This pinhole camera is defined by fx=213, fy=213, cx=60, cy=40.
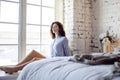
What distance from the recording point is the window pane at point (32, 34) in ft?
13.2

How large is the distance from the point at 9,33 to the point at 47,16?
35.9 inches

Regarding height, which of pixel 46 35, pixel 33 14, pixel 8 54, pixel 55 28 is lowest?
pixel 8 54

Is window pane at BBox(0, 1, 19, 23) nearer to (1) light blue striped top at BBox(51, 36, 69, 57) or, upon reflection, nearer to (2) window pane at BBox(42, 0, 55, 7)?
(2) window pane at BBox(42, 0, 55, 7)

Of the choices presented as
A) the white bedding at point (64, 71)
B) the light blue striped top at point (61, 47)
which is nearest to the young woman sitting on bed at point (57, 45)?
the light blue striped top at point (61, 47)

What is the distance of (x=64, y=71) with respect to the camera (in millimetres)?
1696

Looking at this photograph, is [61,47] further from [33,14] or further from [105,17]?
[105,17]

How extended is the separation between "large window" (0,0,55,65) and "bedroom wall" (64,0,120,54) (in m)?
0.42

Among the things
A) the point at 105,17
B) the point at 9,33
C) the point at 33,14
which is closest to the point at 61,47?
the point at 33,14

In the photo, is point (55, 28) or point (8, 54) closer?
point (8, 54)

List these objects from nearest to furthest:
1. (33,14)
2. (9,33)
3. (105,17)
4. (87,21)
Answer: (9,33)
(33,14)
(105,17)
(87,21)

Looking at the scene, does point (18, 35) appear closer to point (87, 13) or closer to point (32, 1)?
point (32, 1)

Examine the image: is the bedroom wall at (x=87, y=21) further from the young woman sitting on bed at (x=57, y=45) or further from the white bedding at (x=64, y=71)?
the white bedding at (x=64, y=71)

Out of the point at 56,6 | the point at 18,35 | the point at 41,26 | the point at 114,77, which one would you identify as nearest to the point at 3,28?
the point at 18,35

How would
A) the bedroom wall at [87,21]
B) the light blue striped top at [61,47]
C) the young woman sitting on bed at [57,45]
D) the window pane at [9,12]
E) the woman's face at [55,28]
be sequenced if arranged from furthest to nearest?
1. the bedroom wall at [87,21]
2. the woman's face at [55,28]
3. the light blue striped top at [61,47]
4. the window pane at [9,12]
5. the young woman sitting on bed at [57,45]
